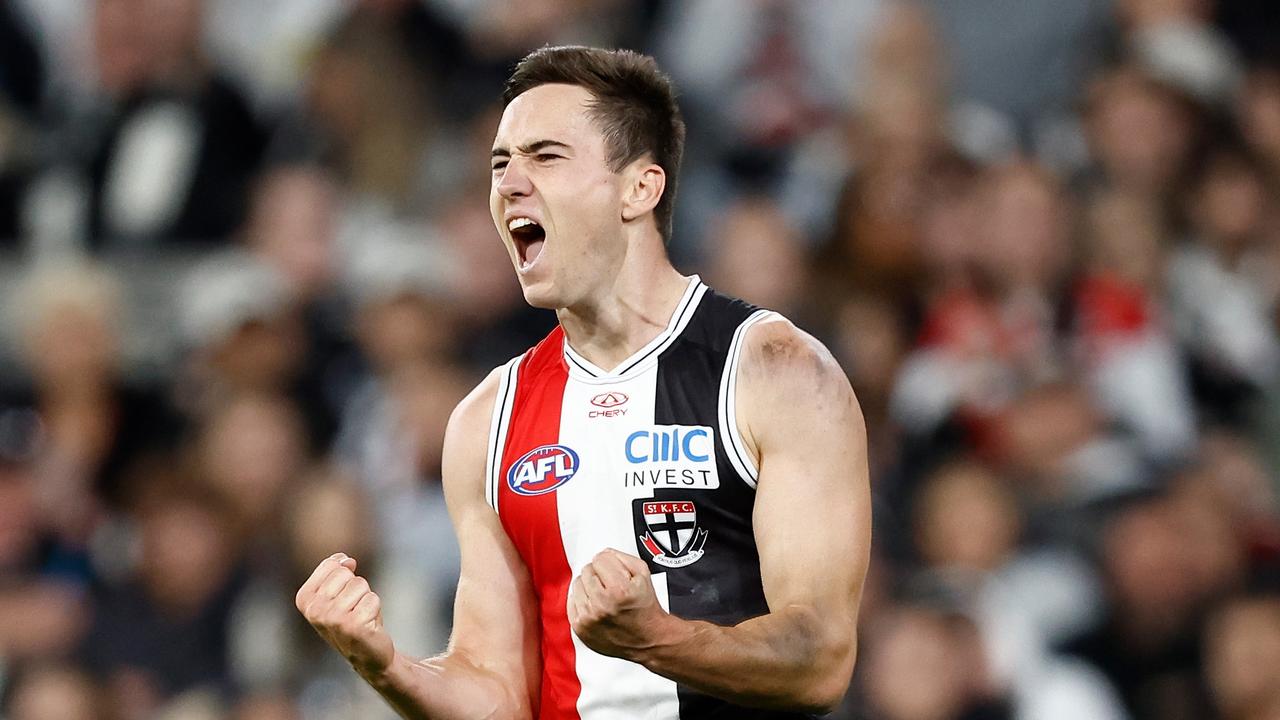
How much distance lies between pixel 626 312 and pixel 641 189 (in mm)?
272

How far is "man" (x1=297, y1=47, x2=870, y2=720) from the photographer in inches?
137

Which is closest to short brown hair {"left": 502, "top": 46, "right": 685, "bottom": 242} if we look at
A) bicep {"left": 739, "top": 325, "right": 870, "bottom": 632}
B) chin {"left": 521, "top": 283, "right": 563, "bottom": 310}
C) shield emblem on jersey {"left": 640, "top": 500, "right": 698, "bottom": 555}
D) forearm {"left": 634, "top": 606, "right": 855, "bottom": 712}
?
chin {"left": 521, "top": 283, "right": 563, "bottom": 310}

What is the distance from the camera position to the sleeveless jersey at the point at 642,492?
3.62 meters

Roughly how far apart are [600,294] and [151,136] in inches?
215

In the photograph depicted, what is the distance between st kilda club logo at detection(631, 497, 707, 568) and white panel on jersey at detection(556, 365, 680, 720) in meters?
0.02

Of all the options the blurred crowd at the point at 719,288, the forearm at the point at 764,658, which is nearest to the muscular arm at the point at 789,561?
the forearm at the point at 764,658

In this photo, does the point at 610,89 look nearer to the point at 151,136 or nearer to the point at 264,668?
the point at 264,668

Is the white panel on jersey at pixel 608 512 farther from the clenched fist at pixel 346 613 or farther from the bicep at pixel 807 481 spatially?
the clenched fist at pixel 346 613

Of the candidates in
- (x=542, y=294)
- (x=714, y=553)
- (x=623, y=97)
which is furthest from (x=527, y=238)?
(x=714, y=553)

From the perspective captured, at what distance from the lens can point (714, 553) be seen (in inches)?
143

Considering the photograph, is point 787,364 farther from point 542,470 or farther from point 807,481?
point 542,470

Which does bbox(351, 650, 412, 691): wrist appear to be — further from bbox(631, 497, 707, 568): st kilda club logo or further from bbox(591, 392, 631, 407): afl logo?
bbox(591, 392, 631, 407): afl logo

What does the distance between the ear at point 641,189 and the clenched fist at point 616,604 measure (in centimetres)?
96

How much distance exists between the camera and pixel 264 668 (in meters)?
7.15
